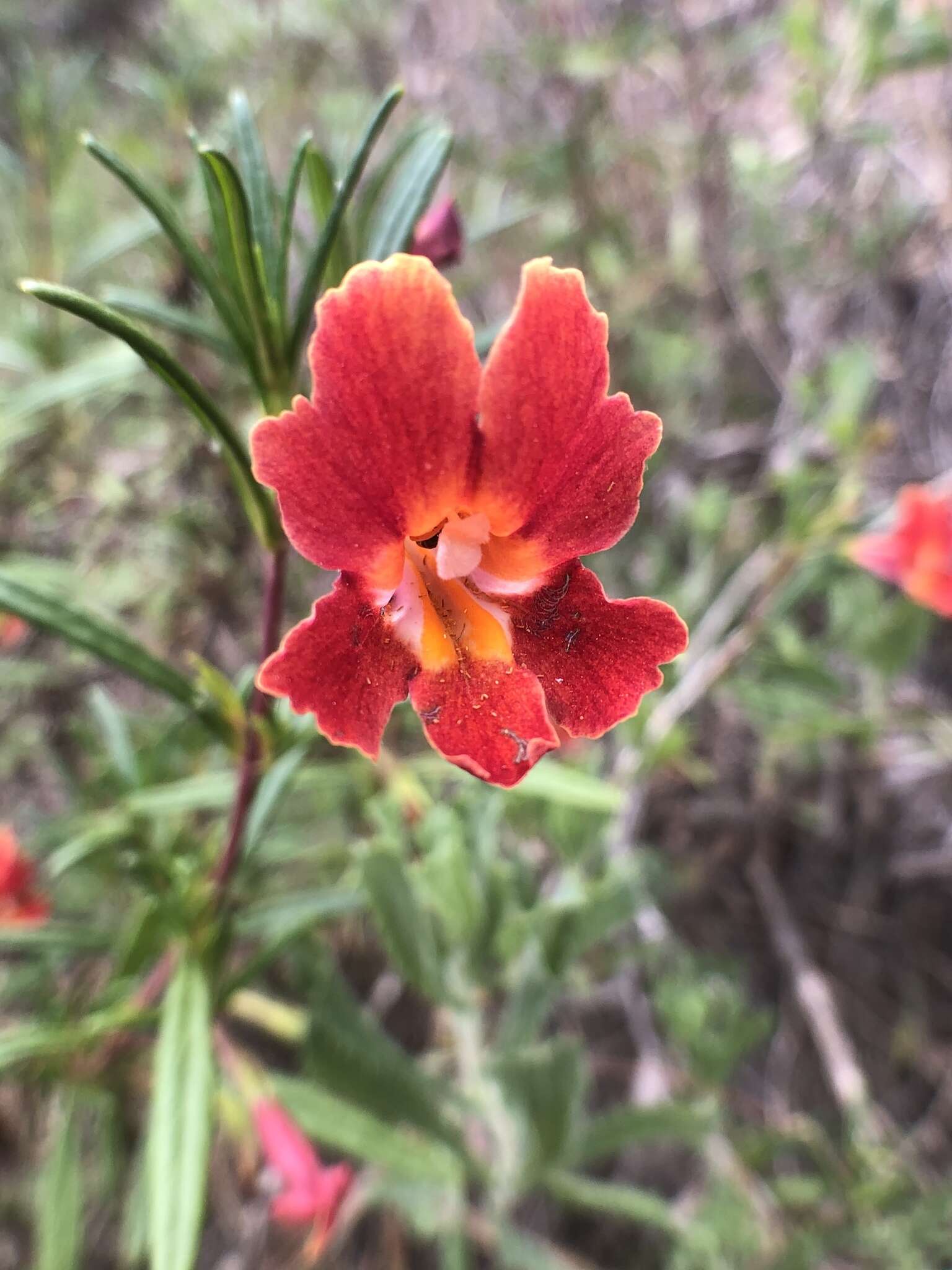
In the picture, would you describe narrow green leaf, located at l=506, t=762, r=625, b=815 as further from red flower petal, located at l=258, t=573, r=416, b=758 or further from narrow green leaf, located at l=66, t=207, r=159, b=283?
narrow green leaf, located at l=66, t=207, r=159, b=283

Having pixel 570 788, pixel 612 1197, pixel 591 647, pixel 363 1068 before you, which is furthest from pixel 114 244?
pixel 612 1197

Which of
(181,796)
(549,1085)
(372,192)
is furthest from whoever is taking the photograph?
(549,1085)

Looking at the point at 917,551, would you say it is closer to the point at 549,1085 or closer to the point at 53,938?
the point at 549,1085

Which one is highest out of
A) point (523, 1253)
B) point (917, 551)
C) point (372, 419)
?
point (372, 419)

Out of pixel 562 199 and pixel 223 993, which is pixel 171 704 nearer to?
pixel 223 993

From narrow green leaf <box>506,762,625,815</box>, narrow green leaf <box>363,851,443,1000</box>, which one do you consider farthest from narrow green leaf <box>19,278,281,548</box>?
narrow green leaf <box>363,851,443,1000</box>

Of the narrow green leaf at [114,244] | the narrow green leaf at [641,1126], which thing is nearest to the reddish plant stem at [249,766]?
the narrow green leaf at [641,1126]

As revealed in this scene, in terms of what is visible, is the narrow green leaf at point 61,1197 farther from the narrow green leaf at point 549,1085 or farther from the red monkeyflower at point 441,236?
the red monkeyflower at point 441,236
